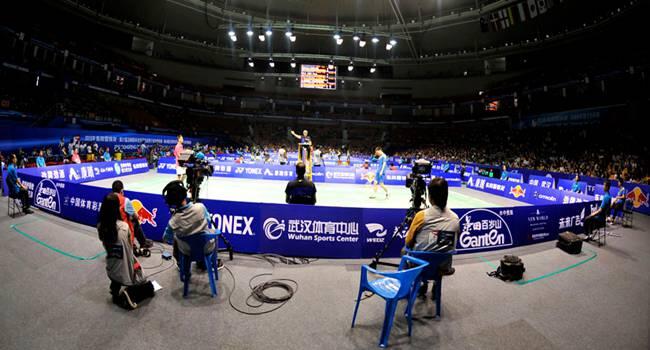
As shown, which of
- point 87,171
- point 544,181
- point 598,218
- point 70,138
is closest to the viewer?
point 598,218

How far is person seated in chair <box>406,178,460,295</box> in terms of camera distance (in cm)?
348

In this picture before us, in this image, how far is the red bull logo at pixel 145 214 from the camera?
21.1 feet

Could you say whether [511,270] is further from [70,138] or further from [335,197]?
[70,138]

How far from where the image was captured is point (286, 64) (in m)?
41.5

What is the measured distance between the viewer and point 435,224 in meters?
3.48

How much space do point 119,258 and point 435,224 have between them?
4.15 meters

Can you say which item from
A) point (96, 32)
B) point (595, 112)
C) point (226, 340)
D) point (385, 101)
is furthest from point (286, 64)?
point (226, 340)

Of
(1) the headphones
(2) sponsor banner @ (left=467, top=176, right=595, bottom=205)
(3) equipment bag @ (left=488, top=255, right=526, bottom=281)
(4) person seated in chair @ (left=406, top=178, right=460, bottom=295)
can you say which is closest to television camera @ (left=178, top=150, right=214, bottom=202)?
(1) the headphones

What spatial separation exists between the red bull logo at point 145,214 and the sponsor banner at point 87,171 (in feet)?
16.7

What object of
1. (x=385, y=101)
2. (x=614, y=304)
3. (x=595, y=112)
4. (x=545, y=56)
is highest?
(x=545, y=56)

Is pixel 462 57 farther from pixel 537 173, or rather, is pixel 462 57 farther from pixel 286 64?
pixel 286 64

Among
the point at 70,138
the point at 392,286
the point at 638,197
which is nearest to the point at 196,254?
the point at 392,286

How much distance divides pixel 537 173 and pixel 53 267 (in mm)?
25252

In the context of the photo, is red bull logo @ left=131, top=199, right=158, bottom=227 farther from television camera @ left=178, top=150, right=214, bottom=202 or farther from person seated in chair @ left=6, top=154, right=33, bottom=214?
person seated in chair @ left=6, top=154, right=33, bottom=214
